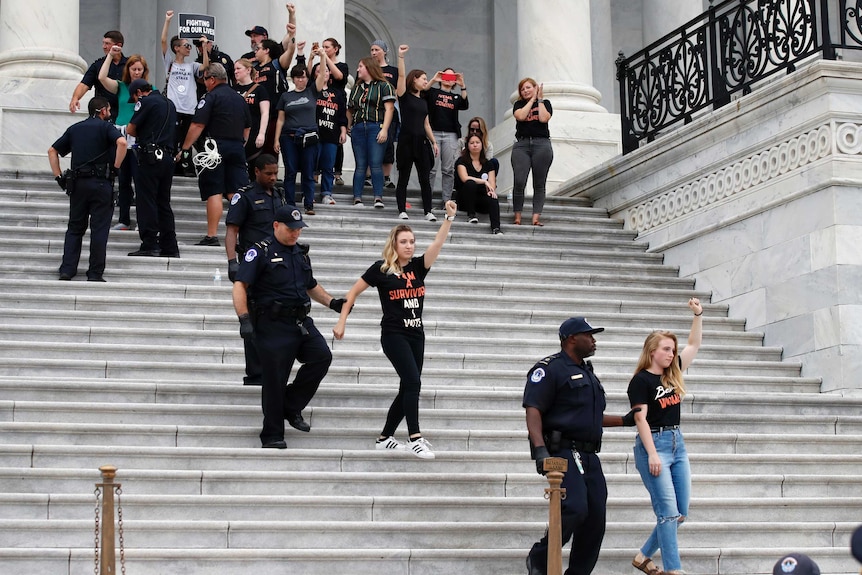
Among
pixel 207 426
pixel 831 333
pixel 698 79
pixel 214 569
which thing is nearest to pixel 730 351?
pixel 831 333

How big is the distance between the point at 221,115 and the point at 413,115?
2537 millimetres

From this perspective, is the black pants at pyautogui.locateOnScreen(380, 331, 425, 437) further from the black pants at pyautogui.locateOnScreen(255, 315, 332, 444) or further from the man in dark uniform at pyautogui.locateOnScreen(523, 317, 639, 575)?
the man in dark uniform at pyautogui.locateOnScreen(523, 317, 639, 575)

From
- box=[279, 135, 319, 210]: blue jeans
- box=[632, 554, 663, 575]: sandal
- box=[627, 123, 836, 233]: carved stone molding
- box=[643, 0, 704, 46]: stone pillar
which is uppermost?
box=[643, 0, 704, 46]: stone pillar

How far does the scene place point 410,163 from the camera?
16609 mm

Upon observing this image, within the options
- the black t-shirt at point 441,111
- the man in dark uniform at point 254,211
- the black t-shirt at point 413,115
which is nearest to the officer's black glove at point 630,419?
the man in dark uniform at point 254,211

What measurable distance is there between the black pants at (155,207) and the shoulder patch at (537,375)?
582cm

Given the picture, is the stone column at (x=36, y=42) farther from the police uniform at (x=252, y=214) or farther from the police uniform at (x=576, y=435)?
the police uniform at (x=576, y=435)

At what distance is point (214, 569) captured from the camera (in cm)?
959

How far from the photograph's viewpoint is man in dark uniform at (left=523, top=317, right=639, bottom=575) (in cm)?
923

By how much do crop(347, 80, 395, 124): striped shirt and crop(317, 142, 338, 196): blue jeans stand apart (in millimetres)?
490

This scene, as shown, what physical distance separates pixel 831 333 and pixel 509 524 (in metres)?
4.68

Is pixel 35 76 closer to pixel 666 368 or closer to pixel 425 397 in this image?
pixel 425 397

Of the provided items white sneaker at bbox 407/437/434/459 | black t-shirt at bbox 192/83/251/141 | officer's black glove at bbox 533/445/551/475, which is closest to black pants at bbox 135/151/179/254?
black t-shirt at bbox 192/83/251/141

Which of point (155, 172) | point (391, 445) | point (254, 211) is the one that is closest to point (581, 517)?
point (391, 445)
